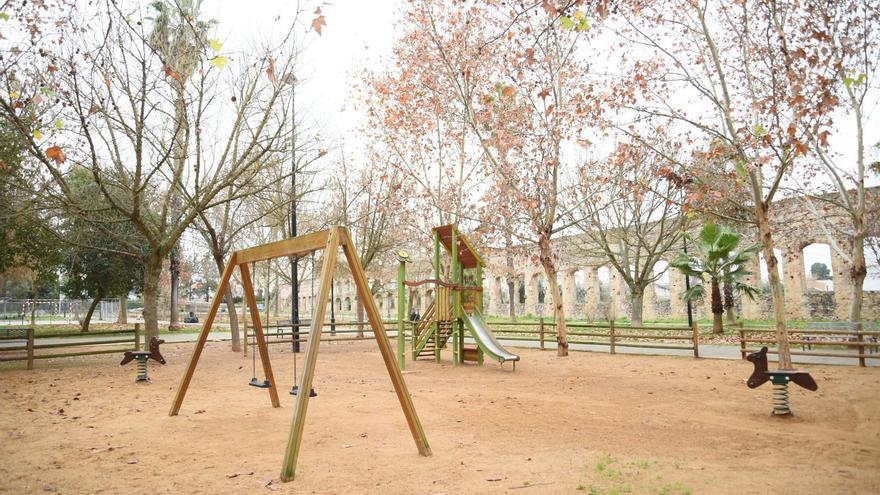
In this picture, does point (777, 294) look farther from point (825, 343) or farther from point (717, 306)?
point (717, 306)

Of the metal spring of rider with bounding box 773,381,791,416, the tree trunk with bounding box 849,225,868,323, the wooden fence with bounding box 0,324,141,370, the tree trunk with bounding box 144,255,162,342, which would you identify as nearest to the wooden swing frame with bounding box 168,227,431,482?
the metal spring of rider with bounding box 773,381,791,416

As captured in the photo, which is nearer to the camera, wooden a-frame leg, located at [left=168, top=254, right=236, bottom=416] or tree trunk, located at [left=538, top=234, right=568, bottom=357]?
wooden a-frame leg, located at [left=168, top=254, right=236, bottom=416]

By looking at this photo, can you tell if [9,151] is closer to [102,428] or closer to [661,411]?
[102,428]

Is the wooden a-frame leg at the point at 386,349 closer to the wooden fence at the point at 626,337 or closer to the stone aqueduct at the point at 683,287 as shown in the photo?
the wooden fence at the point at 626,337

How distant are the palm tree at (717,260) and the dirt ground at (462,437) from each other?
9.37 meters

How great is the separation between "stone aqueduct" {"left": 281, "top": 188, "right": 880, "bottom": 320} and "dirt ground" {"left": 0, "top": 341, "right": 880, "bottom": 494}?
9.66 metres

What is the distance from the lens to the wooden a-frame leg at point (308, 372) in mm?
4559

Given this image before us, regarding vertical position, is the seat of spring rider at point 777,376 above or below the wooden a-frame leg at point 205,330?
below

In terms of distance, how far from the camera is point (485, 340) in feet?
42.2

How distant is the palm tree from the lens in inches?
772

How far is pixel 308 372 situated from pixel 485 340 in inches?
334

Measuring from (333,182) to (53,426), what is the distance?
17128 mm

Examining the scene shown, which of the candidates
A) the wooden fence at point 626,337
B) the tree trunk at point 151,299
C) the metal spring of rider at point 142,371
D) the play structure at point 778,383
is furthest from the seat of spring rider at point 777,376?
the tree trunk at point 151,299

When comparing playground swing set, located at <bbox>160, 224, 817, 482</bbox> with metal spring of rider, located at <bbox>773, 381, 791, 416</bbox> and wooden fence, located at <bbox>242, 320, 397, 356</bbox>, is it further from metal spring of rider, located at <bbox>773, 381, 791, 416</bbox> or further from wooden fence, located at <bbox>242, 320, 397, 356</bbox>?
wooden fence, located at <bbox>242, 320, 397, 356</bbox>
